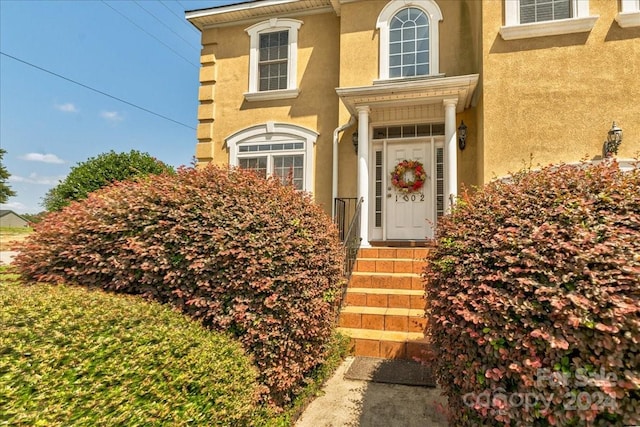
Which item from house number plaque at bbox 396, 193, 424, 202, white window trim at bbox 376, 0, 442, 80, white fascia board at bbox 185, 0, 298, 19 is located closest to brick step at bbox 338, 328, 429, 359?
house number plaque at bbox 396, 193, 424, 202

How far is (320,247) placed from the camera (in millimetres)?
3330

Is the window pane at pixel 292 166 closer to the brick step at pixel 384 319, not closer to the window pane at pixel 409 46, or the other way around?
the window pane at pixel 409 46

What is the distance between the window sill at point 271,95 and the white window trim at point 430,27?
2.05 meters

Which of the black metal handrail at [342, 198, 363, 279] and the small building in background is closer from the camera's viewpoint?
the black metal handrail at [342, 198, 363, 279]

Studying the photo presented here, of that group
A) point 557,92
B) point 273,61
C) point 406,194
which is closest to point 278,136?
point 273,61

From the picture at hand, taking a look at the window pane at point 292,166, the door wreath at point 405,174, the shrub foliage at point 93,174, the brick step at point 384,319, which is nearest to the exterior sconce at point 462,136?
the door wreath at point 405,174

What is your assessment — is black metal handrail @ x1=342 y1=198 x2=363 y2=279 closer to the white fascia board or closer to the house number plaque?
the house number plaque

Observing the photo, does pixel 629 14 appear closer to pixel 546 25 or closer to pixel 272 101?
pixel 546 25

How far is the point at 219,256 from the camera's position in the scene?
274 cm

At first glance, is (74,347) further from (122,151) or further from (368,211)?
(122,151)

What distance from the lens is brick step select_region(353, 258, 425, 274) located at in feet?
18.3

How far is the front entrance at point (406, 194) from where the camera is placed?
7332 millimetres

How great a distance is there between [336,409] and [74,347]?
218cm

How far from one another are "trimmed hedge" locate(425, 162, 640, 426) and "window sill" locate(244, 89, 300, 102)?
6.67 m
